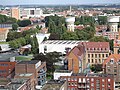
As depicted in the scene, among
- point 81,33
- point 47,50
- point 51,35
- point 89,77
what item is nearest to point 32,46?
point 47,50

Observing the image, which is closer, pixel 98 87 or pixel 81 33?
pixel 98 87

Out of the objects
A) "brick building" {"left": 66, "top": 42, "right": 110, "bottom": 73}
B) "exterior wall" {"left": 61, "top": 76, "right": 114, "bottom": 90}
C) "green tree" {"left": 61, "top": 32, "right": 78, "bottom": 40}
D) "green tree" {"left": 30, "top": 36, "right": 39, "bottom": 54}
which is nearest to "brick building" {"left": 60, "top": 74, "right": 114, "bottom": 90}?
"exterior wall" {"left": 61, "top": 76, "right": 114, "bottom": 90}

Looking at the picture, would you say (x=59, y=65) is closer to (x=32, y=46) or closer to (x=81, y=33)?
(x=32, y=46)

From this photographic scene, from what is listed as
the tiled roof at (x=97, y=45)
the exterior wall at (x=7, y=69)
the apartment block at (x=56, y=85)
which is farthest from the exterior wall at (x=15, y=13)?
the apartment block at (x=56, y=85)

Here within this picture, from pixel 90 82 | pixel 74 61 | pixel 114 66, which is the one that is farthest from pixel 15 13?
pixel 90 82

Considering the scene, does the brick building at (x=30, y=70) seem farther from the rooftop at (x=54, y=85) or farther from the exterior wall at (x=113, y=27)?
the exterior wall at (x=113, y=27)

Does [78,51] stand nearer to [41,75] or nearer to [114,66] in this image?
[114,66]

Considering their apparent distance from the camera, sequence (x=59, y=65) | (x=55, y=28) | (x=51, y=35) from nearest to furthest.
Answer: (x=59, y=65) < (x=51, y=35) < (x=55, y=28)
